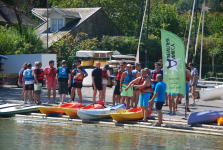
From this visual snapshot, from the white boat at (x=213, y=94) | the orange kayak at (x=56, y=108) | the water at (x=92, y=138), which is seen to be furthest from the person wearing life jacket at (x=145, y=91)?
the orange kayak at (x=56, y=108)

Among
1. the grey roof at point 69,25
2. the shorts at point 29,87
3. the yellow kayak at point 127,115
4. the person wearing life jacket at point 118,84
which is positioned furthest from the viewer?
the grey roof at point 69,25

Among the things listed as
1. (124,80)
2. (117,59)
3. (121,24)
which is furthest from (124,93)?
(121,24)

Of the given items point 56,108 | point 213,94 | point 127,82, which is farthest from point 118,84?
point 213,94

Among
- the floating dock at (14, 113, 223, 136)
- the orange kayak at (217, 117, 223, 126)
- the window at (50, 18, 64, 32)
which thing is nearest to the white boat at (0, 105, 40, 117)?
the floating dock at (14, 113, 223, 136)

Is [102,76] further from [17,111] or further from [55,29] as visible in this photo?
[55,29]

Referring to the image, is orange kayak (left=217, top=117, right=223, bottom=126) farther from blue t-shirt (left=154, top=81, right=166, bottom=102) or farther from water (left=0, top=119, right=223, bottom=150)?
blue t-shirt (left=154, top=81, right=166, bottom=102)

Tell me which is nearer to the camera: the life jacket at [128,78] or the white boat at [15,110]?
the life jacket at [128,78]

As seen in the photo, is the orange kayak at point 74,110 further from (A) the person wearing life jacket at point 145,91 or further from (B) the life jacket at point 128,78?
(A) the person wearing life jacket at point 145,91

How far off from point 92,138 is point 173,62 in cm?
386

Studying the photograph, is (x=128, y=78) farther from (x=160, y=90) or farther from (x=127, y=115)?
(x=160, y=90)

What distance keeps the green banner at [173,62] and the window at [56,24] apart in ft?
142

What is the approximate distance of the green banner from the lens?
2017 cm

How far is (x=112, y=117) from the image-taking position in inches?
843

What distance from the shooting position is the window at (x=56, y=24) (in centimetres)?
6328
